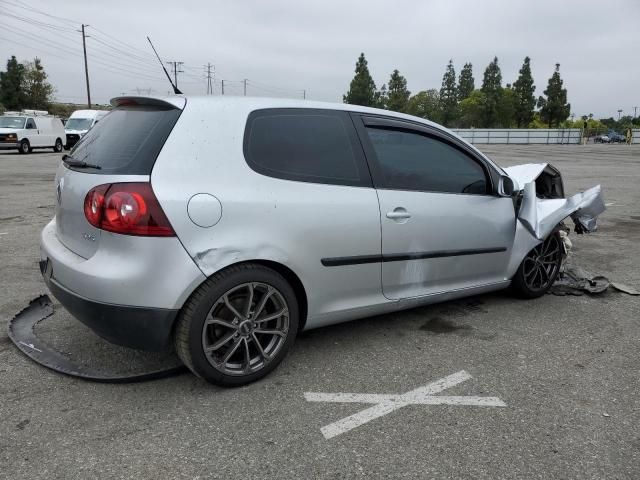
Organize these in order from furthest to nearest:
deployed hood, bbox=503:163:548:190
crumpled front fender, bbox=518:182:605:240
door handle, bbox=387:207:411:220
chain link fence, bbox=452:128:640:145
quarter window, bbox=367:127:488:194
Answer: chain link fence, bbox=452:128:640:145 → deployed hood, bbox=503:163:548:190 → crumpled front fender, bbox=518:182:605:240 → quarter window, bbox=367:127:488:194 → door handle, bbox=387:207:411:220

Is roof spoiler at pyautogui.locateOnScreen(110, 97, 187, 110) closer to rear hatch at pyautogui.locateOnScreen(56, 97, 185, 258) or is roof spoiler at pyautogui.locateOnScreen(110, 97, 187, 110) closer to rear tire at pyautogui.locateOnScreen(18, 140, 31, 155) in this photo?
rear hatch at pyautogui.locateOnScreen(56, 97, 185, 258)

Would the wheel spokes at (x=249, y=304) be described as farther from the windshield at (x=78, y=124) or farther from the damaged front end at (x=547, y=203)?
the windshield at (x=78, y=124)

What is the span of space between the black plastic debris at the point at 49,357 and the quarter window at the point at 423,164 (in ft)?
5.89

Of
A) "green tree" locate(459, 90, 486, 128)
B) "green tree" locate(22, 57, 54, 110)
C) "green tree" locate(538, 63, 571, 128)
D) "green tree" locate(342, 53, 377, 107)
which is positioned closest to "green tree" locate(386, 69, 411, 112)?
"green tree" locate(342, 53, 377, 107)

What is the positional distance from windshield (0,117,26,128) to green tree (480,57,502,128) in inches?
2255

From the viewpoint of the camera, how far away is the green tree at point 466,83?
85500mm

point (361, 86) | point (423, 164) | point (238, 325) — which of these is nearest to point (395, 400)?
point (238, 325)

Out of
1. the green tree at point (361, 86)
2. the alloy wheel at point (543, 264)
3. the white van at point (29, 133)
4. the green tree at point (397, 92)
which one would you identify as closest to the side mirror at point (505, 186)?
the alloy wheel at point (543, 264)

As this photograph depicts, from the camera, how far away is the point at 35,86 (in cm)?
6681

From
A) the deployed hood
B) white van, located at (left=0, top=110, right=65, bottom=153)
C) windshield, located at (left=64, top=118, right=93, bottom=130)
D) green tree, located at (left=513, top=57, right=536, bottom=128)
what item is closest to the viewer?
the deployed hood

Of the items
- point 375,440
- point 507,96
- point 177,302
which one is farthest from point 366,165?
point 507,96

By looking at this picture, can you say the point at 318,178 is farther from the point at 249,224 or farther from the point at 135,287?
the point at 135,287

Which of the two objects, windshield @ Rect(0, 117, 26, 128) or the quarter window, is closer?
the quarter window

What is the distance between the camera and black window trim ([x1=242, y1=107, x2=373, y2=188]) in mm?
2869
